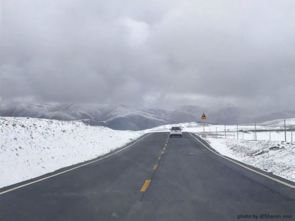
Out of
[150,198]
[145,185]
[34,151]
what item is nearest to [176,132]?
[34,151]

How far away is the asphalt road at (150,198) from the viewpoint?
269 inches

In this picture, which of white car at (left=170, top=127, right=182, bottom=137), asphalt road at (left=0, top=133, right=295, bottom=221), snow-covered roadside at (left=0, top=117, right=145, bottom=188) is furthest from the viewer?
white car at (left=170, top=127, right=182, bottom=137)

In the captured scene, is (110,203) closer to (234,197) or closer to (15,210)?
(15,210)

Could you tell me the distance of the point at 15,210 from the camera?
737 cm

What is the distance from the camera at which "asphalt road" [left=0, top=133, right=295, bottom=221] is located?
6820 mm

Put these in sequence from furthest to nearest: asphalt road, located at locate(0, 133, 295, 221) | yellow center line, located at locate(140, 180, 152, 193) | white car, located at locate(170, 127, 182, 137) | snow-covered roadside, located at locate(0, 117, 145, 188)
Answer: white car, located at locate(170, 127, 182, 137) → snow-covered roadside, located at locate(0, 117, 145, 188) → yellow center line, located at locate(140, 180, 152, 193) → asphalt road, located at locate(0, 133, 295, 221)

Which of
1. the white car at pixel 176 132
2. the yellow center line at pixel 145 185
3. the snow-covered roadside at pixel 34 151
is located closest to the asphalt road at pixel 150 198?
the yellow center line at pixel 145 185

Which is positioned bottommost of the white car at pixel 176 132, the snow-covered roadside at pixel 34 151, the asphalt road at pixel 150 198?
the asphalt road at pixel 150 198

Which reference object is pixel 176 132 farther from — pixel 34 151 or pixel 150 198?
pixel 150 198

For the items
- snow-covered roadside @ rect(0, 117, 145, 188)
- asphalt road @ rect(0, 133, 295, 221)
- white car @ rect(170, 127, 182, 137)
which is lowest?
asphalt road @ rect(0, 133, 295, 221)

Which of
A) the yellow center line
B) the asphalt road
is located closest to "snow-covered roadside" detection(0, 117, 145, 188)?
the asphalt road

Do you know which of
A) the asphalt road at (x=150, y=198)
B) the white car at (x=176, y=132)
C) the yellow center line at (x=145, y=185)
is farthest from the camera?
the white car at (x=176, y=132)

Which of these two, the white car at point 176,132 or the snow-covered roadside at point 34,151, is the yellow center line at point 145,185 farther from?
the white car at point 176,132

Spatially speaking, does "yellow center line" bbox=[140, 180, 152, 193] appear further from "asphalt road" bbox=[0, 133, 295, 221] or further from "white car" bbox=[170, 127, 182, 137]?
"white car" bbox=[170, 127, 182, 137]
